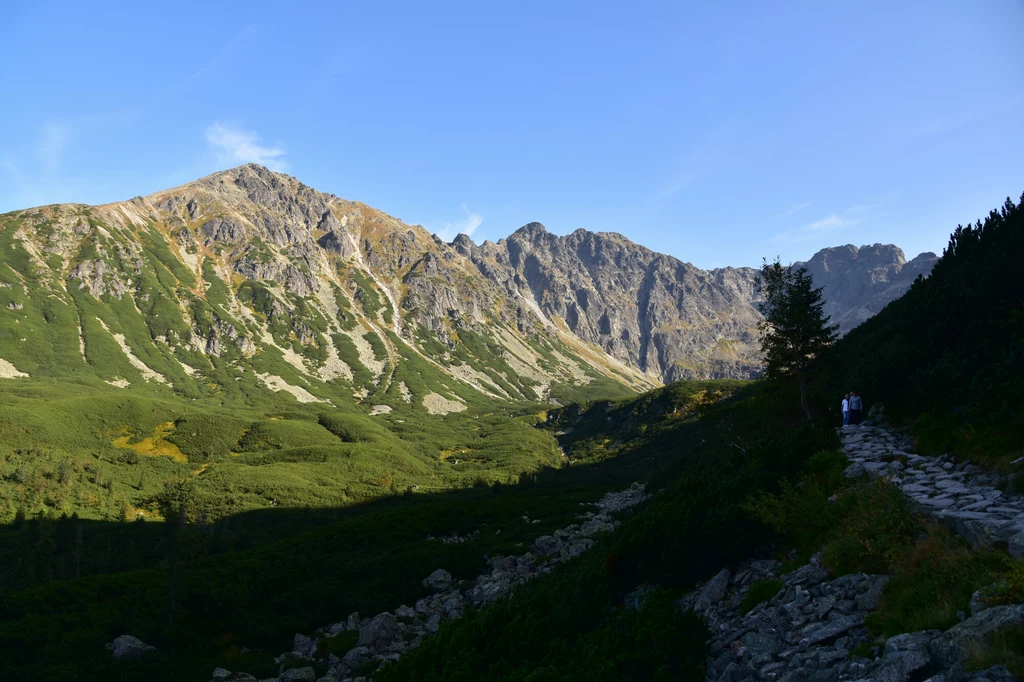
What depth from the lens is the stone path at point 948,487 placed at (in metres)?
10.3

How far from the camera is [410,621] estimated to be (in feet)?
108

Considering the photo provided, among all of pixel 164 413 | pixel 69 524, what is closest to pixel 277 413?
pixel 164 413

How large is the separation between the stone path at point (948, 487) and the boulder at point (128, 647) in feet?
121

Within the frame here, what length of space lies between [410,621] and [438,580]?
31.3 feet

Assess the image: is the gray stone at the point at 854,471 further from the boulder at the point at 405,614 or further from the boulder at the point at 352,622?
the boulder at the point at 352,622

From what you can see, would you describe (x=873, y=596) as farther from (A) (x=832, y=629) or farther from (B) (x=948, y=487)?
(B) (x=948, y=487)

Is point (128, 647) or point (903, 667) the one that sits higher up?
point (903, 667)

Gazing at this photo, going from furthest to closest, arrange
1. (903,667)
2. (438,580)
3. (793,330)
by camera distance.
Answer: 1. (438,580)
2. (793,330)
3. (903,667)

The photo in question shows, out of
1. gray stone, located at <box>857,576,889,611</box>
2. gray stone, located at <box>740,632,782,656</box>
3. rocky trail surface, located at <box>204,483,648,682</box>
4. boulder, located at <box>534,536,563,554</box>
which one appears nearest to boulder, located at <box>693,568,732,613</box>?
gray stone, located at <box>740,632,782,656</box>

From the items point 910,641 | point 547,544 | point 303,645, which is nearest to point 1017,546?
point 910,641

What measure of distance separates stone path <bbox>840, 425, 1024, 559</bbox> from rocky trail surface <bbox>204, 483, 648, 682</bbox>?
20.2m

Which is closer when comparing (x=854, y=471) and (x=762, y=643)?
(x=762, y=643)

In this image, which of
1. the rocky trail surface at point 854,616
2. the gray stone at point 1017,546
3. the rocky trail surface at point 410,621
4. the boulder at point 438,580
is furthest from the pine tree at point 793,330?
the boulder at point 438,580

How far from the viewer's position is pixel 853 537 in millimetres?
12250
